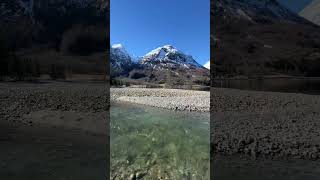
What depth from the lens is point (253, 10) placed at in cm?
2802

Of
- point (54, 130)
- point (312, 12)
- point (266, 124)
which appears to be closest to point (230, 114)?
point (266, 124)

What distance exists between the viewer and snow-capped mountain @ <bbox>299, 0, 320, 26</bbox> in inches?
848

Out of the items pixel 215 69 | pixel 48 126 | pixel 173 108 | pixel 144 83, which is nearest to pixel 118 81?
pixel 144 83

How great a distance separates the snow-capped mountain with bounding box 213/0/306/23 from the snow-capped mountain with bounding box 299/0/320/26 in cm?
112

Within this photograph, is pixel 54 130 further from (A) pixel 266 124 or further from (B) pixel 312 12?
(B) pixel 312 12

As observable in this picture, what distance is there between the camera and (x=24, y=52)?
61.4 ft

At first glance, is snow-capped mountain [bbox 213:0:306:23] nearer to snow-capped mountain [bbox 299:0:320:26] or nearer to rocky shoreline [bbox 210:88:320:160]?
snow-capped mountain [bbox 299:0:320:26]

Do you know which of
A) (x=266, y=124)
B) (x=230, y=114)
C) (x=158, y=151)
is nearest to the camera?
(x=158, y=151)

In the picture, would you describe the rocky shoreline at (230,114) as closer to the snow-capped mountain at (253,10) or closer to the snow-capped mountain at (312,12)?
the snow-capped mountain at (312,12)

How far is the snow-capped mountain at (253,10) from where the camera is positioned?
2516 cm

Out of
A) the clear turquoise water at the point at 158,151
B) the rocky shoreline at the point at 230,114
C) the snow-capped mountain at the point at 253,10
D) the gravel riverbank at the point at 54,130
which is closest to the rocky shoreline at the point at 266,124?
the rocky shoreline at the point at 230,114

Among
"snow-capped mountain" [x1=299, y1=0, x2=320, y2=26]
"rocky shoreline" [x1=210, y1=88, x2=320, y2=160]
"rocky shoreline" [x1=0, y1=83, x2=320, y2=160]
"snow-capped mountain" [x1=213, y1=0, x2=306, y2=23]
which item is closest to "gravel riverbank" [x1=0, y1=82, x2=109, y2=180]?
"rocky shoreline" [x1=0, y1=83, x2=320, y2=160]

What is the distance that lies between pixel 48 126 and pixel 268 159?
23.8ft

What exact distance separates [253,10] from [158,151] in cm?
2091
